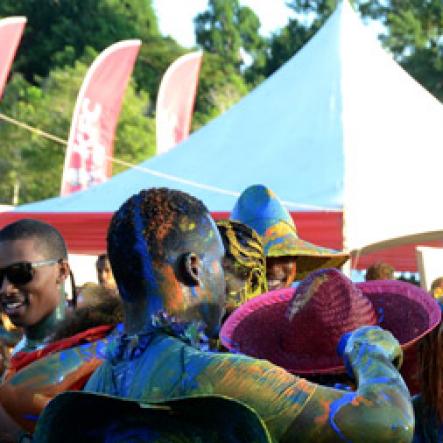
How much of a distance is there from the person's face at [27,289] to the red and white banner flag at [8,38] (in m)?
16.6

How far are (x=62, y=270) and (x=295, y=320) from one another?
1185mm

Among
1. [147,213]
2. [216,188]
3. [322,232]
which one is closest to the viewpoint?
[147,213]

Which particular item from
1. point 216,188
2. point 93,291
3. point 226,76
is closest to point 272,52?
point 226,76

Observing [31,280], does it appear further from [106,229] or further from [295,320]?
[106,229]

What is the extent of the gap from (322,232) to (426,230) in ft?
2.97

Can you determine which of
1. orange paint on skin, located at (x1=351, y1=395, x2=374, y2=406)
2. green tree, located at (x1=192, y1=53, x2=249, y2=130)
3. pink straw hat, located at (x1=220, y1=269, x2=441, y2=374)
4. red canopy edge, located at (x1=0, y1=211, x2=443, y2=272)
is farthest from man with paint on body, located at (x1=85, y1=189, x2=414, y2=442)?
green tree, located at (x1=192, y1=53, x2=249, y2=130)

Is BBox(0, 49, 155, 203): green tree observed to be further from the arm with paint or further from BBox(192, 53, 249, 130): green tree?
the arm with paint

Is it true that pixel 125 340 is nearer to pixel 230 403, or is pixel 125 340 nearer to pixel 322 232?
pixel 230 403

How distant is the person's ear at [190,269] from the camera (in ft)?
5.56

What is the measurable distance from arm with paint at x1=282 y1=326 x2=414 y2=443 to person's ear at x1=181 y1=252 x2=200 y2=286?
0.27m

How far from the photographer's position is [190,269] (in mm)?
1694

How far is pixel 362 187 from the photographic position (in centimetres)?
930

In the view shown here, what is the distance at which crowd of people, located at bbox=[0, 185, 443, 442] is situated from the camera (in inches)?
60.4

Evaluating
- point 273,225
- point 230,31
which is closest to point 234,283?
point 273,225
